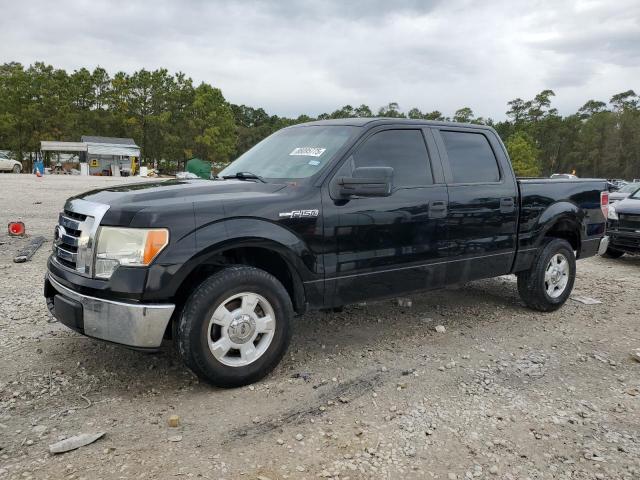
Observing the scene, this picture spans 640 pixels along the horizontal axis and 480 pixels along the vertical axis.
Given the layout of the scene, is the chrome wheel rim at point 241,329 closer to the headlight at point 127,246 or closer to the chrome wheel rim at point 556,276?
the headlight at point 127,246

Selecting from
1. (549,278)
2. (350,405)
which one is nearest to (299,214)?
(350,405)

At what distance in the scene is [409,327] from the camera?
4.86m

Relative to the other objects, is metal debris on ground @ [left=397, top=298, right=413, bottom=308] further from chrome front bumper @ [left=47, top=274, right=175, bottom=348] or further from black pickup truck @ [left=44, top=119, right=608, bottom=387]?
chrome front bumper @ [left=47, top=274, right=175, bottom=348]

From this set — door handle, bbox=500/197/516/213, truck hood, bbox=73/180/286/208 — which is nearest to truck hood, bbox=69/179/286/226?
truck hood, bbox=73/180/286/208

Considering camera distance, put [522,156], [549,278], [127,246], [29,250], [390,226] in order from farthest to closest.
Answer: [522,156] < [29,250] < [549,278] < [390,226] < [127,246]

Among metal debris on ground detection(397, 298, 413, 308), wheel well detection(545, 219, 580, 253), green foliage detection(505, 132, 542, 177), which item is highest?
green foliage detection(505, 132, 542, 177)

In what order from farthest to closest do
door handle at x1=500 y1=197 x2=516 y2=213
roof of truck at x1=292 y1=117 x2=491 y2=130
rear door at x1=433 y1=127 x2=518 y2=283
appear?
door handle at x1=500 y1=197 x2=516 y2=213, rear door at x1=433 y1=127 x2=518 y2=283, roof of truck at x1=292 y1=117 x2=491 y2=130

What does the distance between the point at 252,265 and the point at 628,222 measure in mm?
7791

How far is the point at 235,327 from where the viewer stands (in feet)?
11.0

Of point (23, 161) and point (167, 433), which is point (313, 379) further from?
point (23, 161)

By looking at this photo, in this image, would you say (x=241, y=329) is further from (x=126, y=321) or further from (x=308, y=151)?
(x=308, y=151)

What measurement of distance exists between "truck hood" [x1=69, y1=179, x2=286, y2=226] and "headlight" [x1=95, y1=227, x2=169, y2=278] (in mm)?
74

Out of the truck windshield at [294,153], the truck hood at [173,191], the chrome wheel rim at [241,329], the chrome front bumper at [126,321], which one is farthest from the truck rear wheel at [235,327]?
the truck windshield at [294,153]

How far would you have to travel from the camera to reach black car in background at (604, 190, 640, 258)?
866cm
